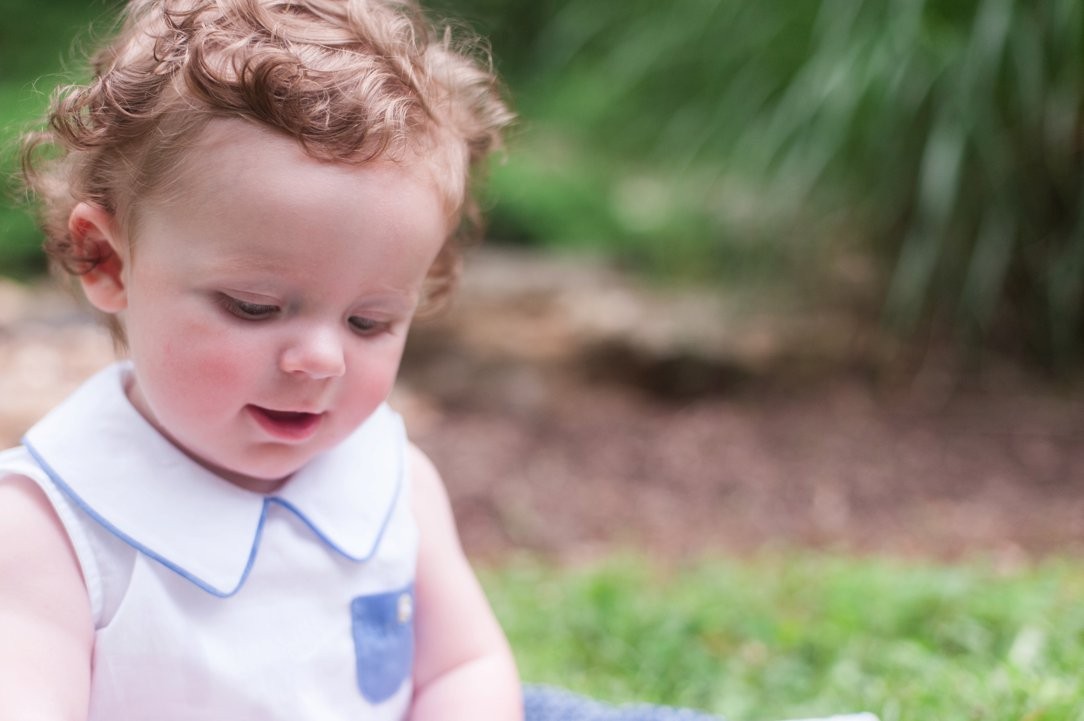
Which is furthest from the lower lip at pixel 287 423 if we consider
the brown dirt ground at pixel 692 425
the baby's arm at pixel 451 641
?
the brown dirt ground at pixel 692 425

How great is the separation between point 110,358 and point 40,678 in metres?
3.43

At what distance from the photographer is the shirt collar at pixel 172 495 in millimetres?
1172

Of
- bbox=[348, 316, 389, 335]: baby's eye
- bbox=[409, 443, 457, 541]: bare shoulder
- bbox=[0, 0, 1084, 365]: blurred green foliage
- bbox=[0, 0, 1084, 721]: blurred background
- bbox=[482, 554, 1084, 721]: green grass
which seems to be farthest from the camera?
bbox=[0, 0, 1084, 365]: blurred green foliage

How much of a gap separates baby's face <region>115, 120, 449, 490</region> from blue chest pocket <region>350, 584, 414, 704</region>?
207 mm

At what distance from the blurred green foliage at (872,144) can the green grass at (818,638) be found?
4.33 feet

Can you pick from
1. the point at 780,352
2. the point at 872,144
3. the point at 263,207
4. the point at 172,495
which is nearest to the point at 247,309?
the point at 263,207

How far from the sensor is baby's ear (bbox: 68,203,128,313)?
48.8 inches

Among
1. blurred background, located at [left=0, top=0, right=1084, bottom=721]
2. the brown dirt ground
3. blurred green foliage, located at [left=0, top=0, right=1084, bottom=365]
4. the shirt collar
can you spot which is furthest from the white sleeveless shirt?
blurred green foliage, located at [left=0, top=0, right=1084, bottom=365]

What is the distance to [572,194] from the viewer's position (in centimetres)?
573

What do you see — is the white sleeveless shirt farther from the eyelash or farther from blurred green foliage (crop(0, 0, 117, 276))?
blurred green foliage (crop(0, 0, 117, 276))

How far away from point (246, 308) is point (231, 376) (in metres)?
0.07

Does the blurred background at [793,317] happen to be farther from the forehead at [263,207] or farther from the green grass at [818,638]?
the forehead at [263,207]

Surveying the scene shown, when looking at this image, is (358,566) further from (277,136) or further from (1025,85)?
(1025,85)

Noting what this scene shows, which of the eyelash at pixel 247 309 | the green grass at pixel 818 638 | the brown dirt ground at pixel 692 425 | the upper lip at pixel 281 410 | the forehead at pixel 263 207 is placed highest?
the forehead at pixel 263 207
